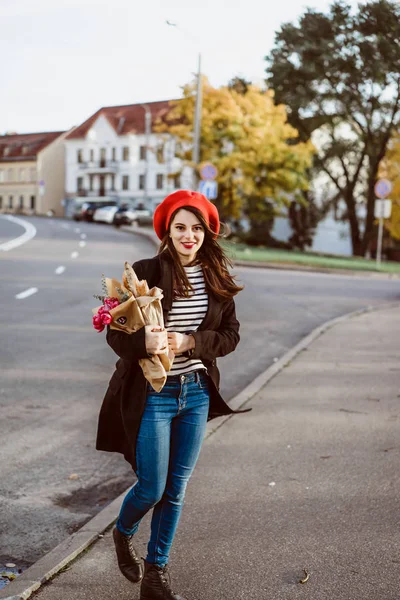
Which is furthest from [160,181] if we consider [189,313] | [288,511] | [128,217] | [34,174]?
[189,313]

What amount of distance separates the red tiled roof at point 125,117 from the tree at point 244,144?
47.3 meters

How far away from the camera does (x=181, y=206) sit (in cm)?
357

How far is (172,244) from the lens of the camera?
142 inches

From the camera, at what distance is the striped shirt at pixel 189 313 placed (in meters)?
3.48

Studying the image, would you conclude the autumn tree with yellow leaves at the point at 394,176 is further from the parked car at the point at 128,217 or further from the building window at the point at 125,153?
the building window at the point at 125,153

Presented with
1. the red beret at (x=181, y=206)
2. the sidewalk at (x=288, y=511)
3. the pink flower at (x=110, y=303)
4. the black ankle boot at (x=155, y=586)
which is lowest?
the sidewalk at (x=288, y=511)

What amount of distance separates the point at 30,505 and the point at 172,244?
2.25 metres

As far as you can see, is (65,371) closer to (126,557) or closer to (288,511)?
(288,511)

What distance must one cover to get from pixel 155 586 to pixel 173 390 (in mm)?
824

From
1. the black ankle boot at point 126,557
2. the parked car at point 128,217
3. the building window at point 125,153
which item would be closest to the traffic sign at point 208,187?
the parked car at point 128,217

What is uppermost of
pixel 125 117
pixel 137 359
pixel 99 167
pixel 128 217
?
pixel 125 117

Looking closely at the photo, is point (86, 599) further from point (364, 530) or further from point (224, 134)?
point (224, 134)

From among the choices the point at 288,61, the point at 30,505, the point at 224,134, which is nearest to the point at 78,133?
the point at 288,61

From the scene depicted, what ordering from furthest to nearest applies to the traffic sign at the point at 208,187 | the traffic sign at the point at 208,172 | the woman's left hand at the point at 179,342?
the traffic sign at the point at 208,172
the traffic sign at the point at 208,187
the woman's left hand at the point at 179,342
